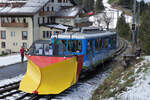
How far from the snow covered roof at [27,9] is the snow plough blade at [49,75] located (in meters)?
33.9

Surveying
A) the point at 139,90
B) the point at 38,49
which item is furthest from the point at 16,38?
the point at 139,90

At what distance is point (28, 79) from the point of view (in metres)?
12.9

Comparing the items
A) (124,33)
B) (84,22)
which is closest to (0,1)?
(84,22)

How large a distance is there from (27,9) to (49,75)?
36675 millimetres

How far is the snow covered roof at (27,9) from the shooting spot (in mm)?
45812

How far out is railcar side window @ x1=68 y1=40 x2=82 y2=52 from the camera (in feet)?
50.2

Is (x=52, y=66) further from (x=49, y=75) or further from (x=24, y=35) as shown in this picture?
(x=24, y=35)

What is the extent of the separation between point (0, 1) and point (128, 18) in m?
63.6

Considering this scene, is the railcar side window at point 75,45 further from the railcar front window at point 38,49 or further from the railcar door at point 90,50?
the railcar front window at point 38,49

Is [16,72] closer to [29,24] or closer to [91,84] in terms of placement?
[91,84]

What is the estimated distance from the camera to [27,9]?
47.2 meters

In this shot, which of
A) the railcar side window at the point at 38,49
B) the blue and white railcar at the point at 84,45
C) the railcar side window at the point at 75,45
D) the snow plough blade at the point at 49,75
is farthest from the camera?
the railcar side window at the point at 75,45

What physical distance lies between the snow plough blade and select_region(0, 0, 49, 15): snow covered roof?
3392cm

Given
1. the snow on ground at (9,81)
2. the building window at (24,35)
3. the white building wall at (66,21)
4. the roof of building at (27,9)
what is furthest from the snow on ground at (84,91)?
the white building wall at (66,21)
